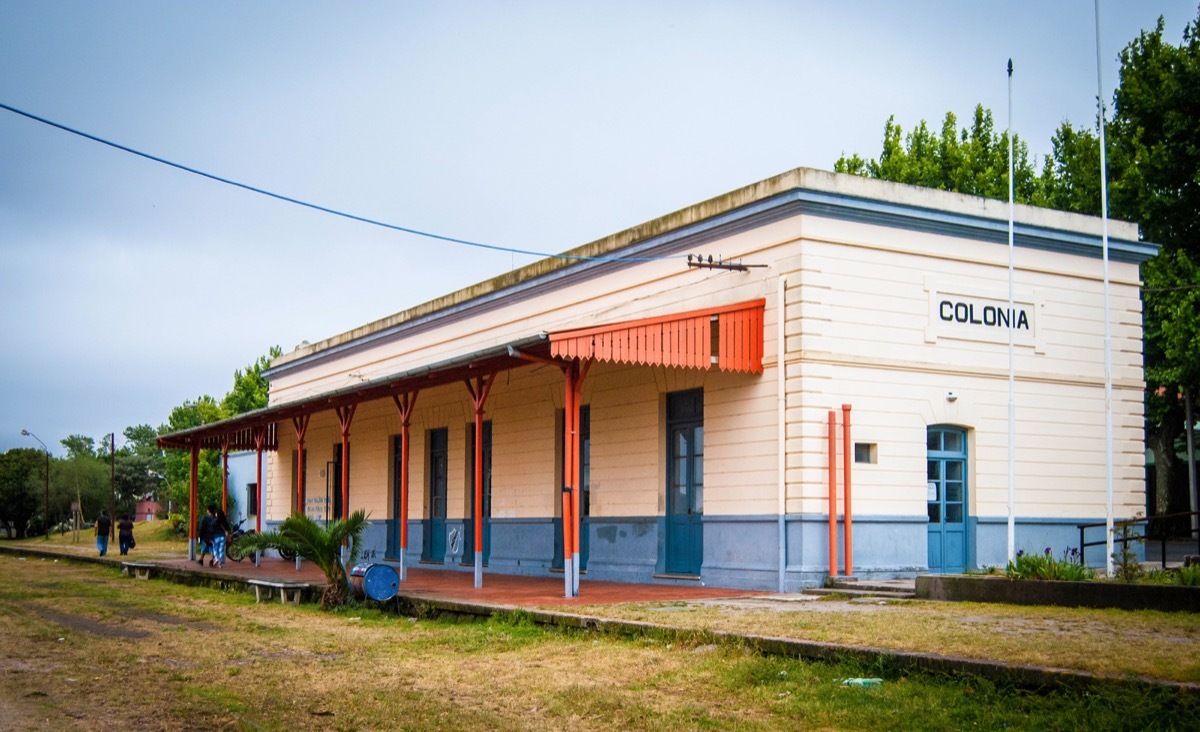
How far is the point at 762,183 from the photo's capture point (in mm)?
16453

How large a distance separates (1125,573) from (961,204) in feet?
20.3

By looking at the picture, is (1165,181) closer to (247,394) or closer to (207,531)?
(207,531)

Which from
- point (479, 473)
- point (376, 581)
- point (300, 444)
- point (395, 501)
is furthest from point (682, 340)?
point (395, 501)

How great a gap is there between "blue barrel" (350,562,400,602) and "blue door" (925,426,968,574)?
7.19m

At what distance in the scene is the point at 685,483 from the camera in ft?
58.9

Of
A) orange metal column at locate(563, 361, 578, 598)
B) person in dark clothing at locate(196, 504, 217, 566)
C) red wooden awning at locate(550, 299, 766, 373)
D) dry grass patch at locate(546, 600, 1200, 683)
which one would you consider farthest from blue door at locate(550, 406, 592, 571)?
person in dark clothing at locate(196, 504, 217, 566)

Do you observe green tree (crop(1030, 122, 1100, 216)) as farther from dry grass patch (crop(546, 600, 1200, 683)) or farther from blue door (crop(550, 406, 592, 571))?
dry grass patch (crop(546, 600, 1200, 683))

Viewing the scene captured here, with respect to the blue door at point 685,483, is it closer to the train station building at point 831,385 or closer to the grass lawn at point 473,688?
the train station building at point 831,385

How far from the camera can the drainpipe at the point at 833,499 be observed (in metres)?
15.4

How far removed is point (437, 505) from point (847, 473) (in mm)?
11904

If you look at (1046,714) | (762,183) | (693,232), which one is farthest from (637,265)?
(1046,714)

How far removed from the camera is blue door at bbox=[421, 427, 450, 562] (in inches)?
993

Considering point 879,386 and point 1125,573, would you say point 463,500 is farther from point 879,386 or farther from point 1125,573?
point 1125,573

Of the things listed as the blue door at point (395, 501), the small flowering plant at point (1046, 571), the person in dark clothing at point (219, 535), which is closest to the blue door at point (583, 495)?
the blue door at point (395, 501)
